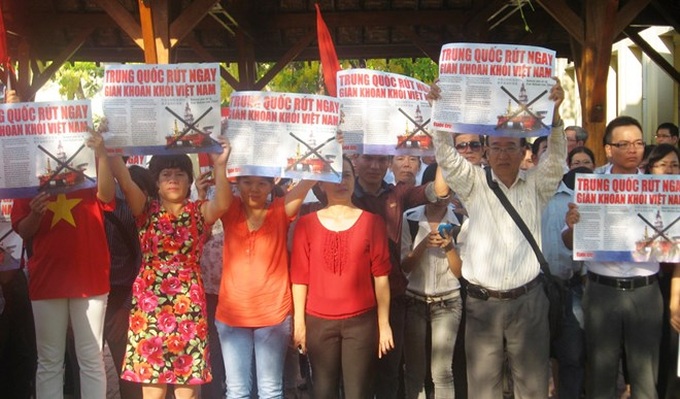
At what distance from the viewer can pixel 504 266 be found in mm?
4617

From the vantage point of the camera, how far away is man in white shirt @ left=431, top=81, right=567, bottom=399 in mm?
4613

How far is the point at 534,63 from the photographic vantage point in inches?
181

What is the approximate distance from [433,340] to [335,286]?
3.15 feet

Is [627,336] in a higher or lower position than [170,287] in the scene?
lower

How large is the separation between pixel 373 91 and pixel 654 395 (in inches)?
100

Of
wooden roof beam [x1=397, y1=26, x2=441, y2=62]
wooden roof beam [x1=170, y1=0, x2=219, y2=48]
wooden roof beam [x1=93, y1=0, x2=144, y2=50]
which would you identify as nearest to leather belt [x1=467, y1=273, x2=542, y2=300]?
wooden roof beam [x1=170, y1=0, x2=219, y2=48]

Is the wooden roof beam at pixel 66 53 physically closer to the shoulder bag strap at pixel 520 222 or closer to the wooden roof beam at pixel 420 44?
the wooden roof beam at pixel 420 44

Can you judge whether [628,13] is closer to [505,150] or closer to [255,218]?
[505,150]

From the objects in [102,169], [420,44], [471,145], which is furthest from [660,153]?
[420,44]

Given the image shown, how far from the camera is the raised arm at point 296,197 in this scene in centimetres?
490

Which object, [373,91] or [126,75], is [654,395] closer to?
[373,91]

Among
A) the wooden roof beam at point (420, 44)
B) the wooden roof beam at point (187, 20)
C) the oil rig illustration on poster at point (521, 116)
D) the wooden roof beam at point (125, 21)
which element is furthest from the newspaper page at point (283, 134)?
the wooden roof beam at point (420, 44)

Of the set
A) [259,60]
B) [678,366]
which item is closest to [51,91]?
[259,60]

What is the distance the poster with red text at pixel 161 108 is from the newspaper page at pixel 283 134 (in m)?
0.17
